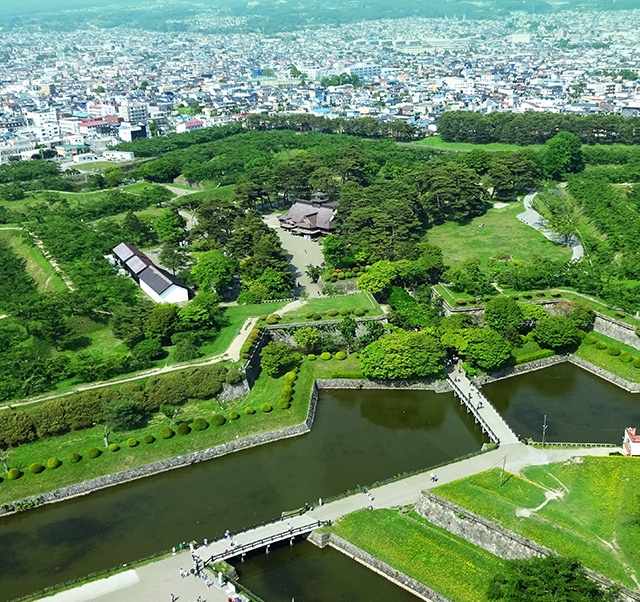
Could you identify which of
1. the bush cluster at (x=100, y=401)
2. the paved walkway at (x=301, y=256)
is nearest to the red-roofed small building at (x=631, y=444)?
the bush cluster at (x=100, y=401)

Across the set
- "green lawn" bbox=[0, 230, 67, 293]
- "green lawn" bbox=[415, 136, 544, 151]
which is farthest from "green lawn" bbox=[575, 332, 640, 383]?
"green lawn" bbox=[415, 136, 544, 151]

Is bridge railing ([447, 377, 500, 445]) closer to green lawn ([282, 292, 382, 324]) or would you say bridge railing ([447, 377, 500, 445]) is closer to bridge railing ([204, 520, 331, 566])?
green lawn ([282, 292, 382, 324])

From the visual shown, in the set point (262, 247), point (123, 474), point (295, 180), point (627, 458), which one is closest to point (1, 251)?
point (262, 247)

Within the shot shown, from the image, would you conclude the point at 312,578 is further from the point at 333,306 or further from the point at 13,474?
the point at 333,306

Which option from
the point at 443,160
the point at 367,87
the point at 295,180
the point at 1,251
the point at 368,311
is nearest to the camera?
the point at 368,311

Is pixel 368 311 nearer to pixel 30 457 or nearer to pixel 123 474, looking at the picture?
pixel 123 474

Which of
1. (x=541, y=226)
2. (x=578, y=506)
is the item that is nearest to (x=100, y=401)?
(x=578, y=506)

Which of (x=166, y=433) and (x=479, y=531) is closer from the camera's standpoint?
(x=479, y=531)
